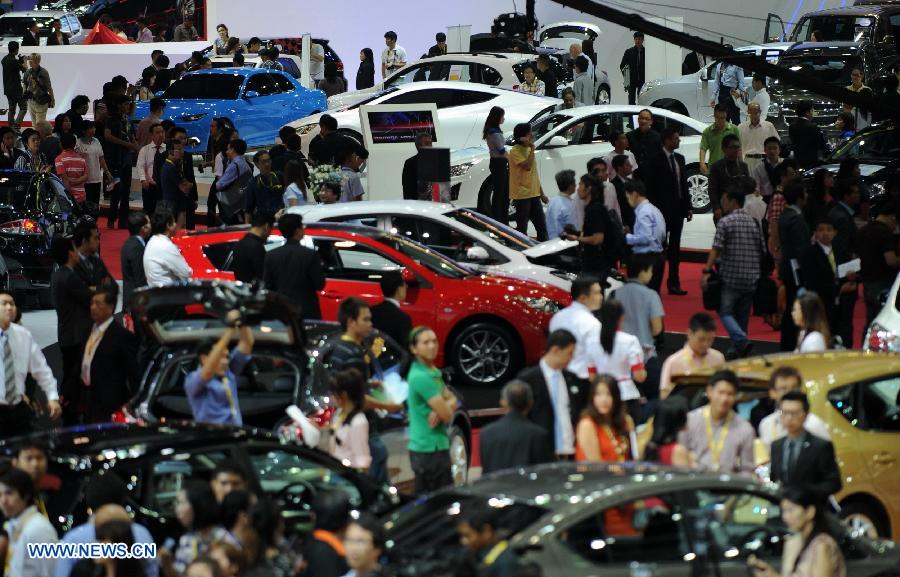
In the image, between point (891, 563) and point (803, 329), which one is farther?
point (803, 329)

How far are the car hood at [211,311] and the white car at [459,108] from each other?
50.8 ft

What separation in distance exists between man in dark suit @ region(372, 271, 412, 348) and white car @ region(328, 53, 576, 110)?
668 inches

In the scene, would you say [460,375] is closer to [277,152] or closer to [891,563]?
[277,152]

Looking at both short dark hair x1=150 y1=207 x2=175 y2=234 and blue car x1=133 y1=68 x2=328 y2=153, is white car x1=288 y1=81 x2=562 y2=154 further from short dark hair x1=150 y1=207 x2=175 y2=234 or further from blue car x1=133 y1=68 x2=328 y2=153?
short dark hair x1=150 y1=207 x2=175 y2=234

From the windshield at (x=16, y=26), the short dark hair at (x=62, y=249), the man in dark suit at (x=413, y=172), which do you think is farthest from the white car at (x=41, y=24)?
the short dark hair at (x=62, y=249)

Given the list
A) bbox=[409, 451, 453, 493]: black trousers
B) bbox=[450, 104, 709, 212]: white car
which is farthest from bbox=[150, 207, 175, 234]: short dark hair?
bbox=[450, 104, 709, 212]: white car

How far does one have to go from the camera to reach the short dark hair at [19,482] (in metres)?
7.43

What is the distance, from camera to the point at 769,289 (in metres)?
14.6

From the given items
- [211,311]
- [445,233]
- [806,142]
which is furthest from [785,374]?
[806,142]

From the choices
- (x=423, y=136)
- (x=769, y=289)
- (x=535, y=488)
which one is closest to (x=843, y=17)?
(x=423, y=136)

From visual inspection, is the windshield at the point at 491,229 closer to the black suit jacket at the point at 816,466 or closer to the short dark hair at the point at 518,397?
the short dark hair at the point at 518,397

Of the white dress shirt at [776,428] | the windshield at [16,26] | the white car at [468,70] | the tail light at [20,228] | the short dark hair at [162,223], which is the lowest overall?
the tail light at [20,228]

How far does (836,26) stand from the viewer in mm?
30062

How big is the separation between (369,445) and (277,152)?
10449mm
